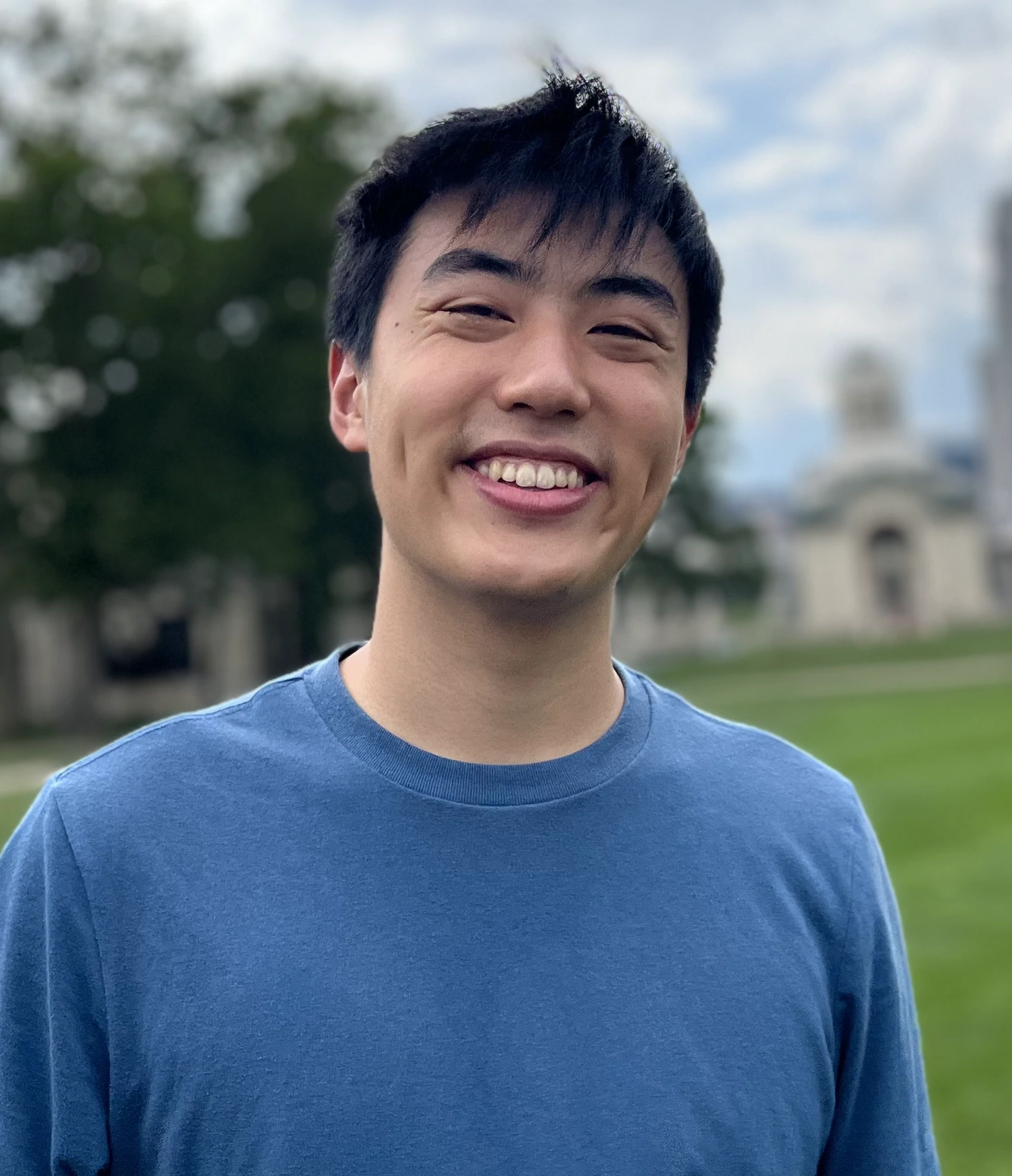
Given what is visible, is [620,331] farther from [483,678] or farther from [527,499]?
[483,678]

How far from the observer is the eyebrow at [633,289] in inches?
76.9

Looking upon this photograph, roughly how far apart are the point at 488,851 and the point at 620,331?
696mm

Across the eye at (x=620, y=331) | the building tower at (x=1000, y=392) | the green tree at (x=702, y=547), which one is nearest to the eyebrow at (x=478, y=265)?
the eye at (x=620, y=331)

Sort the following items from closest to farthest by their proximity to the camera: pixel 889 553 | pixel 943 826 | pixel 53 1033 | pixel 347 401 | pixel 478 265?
pixel 53 1033
pixel 478 265
pixel 347 401
pixel 943 826
pixel 889 553

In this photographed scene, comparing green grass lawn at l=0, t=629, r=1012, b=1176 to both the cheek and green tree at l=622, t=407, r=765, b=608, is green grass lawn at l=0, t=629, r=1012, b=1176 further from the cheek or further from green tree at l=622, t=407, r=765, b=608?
green tree at l=622, t=407, r=765, b=608

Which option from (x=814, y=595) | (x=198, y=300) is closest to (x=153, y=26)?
(x=198, y=300)

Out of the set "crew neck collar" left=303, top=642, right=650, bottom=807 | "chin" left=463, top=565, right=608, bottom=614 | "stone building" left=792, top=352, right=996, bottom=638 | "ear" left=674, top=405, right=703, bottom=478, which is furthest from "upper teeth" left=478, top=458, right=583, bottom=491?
"stone building" left=792, top=352, right=996, bottom=638

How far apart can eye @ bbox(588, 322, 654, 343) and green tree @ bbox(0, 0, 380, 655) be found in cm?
2632

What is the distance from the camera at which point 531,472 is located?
6.33 feet

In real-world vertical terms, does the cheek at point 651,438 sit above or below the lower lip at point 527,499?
above

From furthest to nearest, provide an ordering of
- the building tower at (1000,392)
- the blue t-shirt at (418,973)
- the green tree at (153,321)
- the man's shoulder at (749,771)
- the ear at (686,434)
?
the building tower at (1000,392), the green tree at (153,321), the ear at (686,434), the man's shoulder at (749,771), the blue t-shirt at (418,973)

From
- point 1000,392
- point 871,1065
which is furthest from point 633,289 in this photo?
point 1000,392

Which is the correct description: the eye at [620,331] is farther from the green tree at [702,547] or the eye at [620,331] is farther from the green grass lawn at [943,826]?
the green tree at [702,547]

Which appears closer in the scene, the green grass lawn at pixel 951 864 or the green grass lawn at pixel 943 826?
the green grass lawn at pixel 951 864
